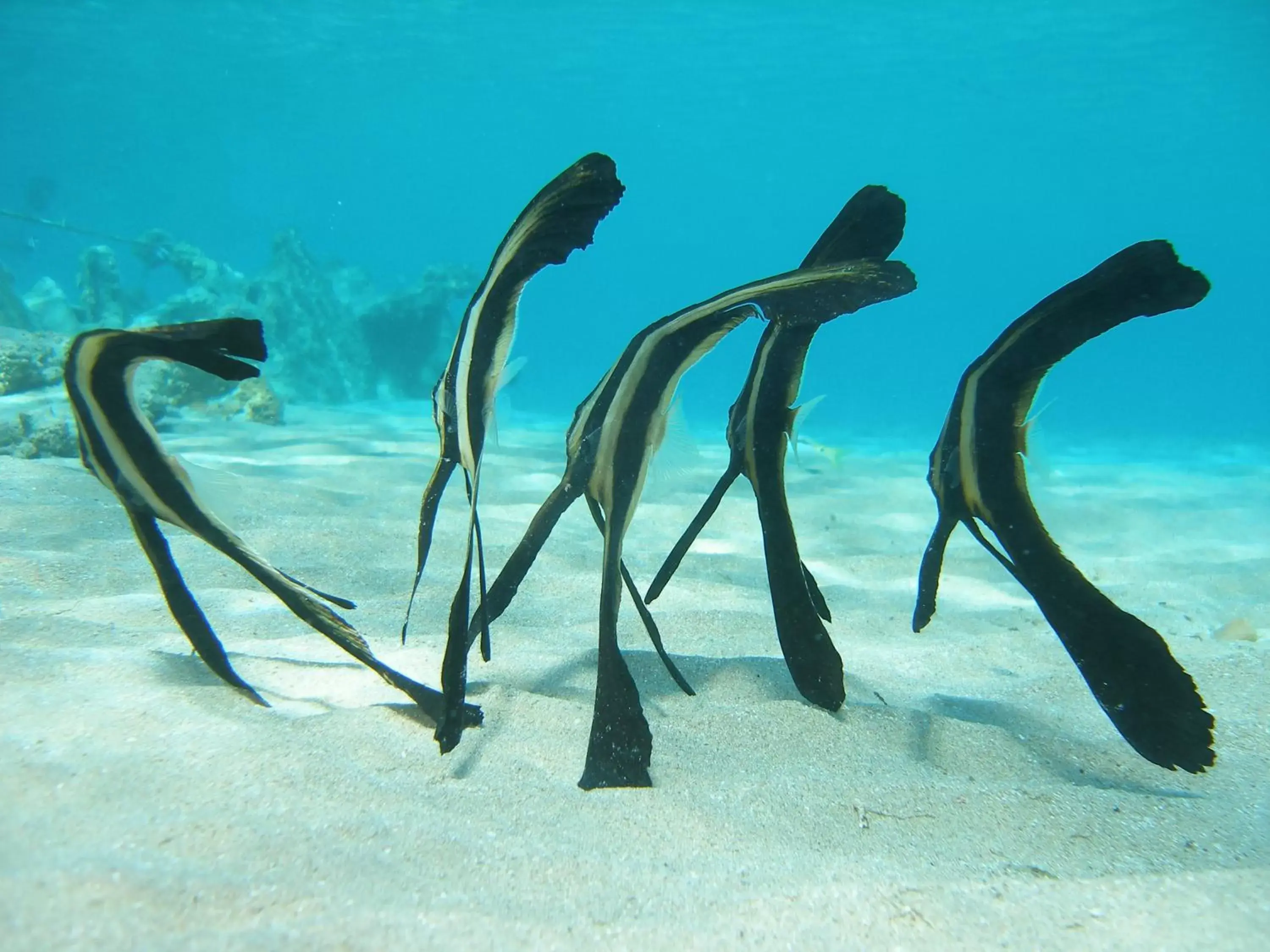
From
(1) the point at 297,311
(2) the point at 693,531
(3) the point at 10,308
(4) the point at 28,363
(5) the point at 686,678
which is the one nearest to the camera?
(2) the point at 693,531

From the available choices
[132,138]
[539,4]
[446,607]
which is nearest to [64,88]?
[132,138]

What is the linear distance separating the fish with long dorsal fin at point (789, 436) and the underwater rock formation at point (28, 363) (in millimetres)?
11091

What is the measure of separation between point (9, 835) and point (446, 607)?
241cm

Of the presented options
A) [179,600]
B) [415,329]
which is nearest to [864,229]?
Result: [179,600]

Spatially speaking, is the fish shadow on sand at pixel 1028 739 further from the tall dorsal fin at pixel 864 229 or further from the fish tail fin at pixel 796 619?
the tall dorsal fin at pixel 864 229

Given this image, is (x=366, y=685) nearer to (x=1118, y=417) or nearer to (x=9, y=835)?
(x=9, y=835)

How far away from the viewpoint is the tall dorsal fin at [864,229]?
2.15 meters

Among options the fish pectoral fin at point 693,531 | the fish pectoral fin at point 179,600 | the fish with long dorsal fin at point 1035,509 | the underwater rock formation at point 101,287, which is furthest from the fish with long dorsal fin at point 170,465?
the underwater rock formation at point 101,287

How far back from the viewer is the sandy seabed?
117 centimetres

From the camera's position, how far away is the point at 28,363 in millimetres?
10062

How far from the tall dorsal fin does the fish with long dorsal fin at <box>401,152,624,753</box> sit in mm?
806

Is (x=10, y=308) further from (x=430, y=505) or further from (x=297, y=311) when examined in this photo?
(x=430, y=505)

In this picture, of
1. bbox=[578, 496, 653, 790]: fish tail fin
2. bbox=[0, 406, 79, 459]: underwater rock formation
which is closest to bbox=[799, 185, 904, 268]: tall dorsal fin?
bbox=[578, 496, 653, 790]: fish tail fin

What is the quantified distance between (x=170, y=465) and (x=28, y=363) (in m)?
11.4
